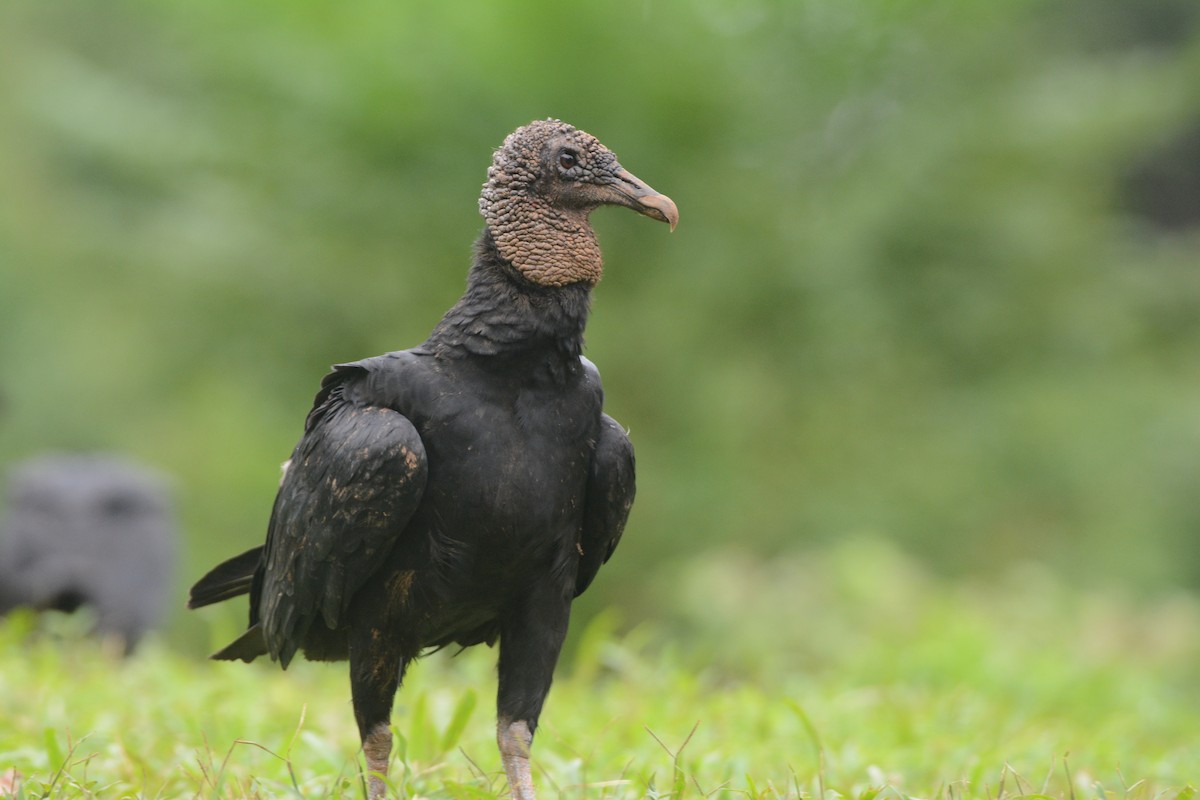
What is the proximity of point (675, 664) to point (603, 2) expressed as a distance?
190 inches

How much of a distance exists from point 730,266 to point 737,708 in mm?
4858

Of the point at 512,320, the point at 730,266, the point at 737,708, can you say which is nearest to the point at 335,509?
the point at 512,320

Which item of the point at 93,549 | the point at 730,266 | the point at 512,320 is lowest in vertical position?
the point at 93,549

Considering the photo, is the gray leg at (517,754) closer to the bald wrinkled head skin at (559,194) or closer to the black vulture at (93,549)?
the bald wrinkled head skin at (559,194)

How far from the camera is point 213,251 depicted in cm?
949

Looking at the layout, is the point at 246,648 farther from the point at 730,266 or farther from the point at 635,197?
the point at 730,266

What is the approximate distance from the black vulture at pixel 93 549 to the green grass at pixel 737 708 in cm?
58

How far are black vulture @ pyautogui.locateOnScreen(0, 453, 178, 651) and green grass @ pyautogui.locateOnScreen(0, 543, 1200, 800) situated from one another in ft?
1.90

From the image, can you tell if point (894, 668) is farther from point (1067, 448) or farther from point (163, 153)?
point (163, 153)

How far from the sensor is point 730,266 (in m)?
9.38

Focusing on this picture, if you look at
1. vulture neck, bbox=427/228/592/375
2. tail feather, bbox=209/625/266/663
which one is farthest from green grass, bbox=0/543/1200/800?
vulture neck, bbox=427/228/592/375

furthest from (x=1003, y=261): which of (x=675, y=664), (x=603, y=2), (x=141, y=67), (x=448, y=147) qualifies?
(x=141, y=67)

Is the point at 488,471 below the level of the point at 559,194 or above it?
below

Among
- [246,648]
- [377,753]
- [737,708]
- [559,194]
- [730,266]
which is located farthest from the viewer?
[730,266]
